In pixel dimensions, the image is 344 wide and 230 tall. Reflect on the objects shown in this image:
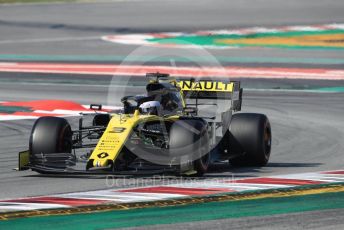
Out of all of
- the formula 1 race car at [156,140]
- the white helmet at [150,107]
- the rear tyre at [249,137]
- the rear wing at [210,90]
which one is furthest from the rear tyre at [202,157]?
the rear wing at [210,90]

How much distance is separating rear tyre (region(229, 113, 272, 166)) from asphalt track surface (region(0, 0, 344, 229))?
0.90 ft

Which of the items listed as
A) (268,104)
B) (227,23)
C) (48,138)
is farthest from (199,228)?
(227,23)

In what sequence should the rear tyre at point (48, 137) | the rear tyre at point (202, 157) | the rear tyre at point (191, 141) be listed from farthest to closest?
the rear tyre at point (48, 137) < the rear tyre at point (202, 157) < the rear tyre at point (191, 141)

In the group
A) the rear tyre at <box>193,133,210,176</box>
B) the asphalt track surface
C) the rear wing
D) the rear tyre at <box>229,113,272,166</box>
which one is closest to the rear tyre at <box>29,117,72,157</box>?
the asphalt track surface

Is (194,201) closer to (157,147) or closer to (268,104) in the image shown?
(157,147)

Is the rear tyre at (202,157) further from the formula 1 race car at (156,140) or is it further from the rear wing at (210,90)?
the rear wing at (210,90)

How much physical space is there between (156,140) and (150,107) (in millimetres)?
615

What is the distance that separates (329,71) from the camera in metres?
32.8

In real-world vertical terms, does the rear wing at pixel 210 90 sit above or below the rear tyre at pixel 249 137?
above

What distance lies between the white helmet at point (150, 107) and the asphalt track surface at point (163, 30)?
135cm

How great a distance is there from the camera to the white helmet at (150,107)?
16.0 m

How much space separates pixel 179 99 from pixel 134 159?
1.82 meters

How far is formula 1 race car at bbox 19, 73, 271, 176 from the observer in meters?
15.0

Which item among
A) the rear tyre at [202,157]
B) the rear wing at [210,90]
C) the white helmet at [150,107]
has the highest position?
the rear wing at [210,90]
